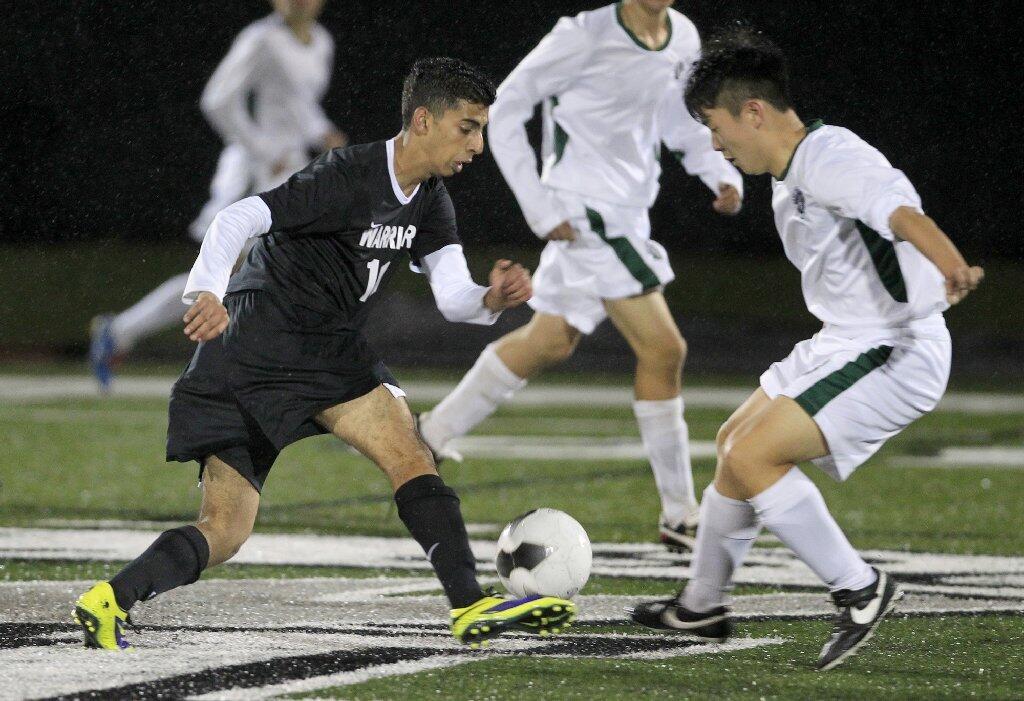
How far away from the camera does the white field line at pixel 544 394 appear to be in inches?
563

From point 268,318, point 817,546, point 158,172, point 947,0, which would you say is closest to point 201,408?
point 268,318

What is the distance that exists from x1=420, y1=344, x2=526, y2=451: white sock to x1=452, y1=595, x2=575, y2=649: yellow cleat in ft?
8.13

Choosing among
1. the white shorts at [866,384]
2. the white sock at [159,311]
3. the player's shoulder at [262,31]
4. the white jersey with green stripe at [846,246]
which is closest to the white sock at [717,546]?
the white shorts at [866,384]

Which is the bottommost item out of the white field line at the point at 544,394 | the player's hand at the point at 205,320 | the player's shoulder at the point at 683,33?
the white field line at the point at 544,394

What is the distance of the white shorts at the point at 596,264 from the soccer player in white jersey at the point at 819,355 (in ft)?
5.96

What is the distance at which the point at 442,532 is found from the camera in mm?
3914

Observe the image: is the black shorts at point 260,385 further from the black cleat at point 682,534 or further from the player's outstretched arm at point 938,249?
the black cleat at point 682,534

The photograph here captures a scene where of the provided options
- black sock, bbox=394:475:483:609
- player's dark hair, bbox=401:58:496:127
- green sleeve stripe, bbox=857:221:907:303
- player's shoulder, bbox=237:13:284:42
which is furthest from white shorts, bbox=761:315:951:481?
player's shoulder, bbox=237:13:284:42

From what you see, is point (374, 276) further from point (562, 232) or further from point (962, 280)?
point (562, 232)

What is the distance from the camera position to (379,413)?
13.3 feet

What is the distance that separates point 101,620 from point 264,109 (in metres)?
8.18

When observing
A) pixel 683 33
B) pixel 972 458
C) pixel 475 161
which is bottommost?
pixel 972 458

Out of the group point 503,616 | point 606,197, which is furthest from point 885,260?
point 606,197

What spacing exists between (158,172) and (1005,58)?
12.2 metres
